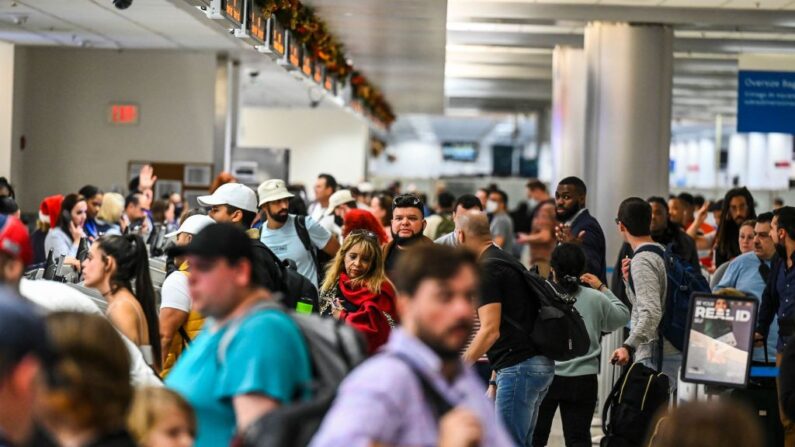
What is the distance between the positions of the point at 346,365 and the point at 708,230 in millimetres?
14038

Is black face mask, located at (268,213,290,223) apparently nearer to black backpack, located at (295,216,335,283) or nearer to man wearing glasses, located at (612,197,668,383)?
black backpack, located at (295,216,335,283)

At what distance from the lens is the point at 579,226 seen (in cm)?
925

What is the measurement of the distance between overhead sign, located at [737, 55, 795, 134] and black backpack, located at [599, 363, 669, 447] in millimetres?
10001

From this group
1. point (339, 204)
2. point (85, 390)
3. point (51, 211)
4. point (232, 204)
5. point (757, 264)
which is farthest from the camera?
point (339, 204)

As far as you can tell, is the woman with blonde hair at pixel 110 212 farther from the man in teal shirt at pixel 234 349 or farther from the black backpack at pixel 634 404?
the man in teal shirt at pixel 234 349

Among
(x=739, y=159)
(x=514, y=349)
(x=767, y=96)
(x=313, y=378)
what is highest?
(x=767, y=96)

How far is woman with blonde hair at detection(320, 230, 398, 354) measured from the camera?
6789mm

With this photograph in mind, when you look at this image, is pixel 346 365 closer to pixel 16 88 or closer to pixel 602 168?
pixel 602 168

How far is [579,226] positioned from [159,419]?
608cm

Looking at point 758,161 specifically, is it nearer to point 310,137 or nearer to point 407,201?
point 310,137

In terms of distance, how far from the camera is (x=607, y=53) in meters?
15.6

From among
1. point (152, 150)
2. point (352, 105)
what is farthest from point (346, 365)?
point (352, 105)

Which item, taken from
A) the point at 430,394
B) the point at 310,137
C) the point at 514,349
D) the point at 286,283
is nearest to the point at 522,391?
the point at 514,349

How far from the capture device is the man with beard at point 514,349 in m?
6.62
